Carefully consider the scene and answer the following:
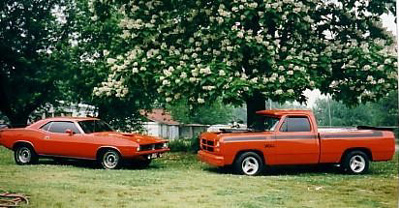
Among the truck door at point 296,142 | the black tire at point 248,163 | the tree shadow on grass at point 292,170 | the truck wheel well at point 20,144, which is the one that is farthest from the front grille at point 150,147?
the truck door at point 296,142

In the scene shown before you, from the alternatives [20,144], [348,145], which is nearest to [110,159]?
[20,144]

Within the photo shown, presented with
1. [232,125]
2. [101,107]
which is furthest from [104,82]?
[232,125]

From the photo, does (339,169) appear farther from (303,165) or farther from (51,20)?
(51,20)

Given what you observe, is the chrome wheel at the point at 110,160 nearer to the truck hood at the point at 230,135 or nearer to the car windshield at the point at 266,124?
the truck hood at the point at 230,135

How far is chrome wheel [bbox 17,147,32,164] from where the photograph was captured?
203 inches

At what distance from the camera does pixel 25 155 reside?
518 cm

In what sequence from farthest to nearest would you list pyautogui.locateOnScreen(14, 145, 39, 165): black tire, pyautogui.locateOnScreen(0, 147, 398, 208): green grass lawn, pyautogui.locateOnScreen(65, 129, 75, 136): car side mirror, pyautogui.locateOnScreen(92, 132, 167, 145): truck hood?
pyautogui.locateOnScreen(92, 132, 167, 145): truck hood, pyautogui.locateOnScreen(65, 129, 75, 136): car side mirror, pyautogui.locateOnScreen(14, 145, 39, 165): black tire, pyautogui.locateOnScreen(0, 147, 398, 208): green grass lawn

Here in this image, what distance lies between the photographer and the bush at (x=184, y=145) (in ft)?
17.7

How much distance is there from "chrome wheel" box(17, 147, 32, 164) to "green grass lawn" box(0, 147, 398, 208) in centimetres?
10

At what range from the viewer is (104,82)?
18.5 feet

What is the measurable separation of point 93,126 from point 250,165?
181cm

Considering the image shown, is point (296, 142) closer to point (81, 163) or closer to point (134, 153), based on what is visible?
point (134, 153)

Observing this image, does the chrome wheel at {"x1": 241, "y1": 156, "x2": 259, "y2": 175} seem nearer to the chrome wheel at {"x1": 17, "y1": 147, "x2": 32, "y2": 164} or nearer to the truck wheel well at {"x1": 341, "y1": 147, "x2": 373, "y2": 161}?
the truck wheel well at {"x1": 341, "y1": 147, "x2": 373, "y2": 161}

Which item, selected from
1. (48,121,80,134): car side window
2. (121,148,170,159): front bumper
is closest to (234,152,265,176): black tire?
(121,148,170,159): front bumper
